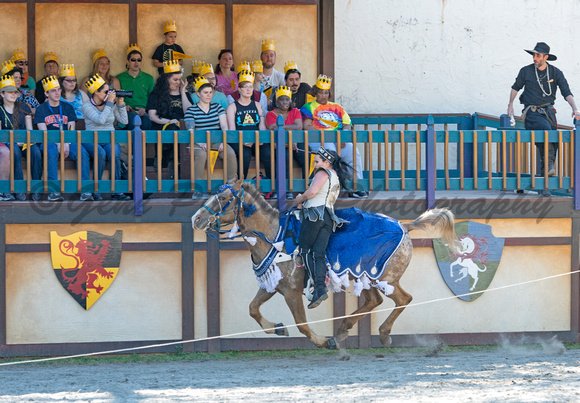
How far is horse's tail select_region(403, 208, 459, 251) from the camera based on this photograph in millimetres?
9086

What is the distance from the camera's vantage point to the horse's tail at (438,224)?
9086 mm

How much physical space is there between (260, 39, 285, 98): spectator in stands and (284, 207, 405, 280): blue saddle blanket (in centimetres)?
408

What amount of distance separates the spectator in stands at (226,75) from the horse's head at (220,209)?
3.96 metres

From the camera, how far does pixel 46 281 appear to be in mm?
9961

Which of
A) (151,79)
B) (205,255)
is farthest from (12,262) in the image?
(151,79)

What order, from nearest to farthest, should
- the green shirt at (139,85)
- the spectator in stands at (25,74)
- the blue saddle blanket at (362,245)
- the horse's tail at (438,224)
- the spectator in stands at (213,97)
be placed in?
1. the blue saddle blanket at (362,245)
2. the horse's tail at (438,224)
3. the spectator in stands at (213,97)
4. the spectator in stands at (25,74)
5. the green shirt at (139,85)

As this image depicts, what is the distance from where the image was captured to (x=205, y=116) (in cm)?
1063

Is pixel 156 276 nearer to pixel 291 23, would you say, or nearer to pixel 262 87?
pixel 262 87

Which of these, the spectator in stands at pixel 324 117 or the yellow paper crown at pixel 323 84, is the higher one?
the yellow paper crown at pixel 323 84

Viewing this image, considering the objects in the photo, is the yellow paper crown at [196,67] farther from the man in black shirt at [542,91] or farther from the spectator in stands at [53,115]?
the man in black shirt at [542,91]

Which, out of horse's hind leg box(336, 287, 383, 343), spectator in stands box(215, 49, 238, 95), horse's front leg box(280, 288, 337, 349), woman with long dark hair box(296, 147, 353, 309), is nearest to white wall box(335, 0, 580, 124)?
spectator in stands box(215, 49, 238, 95)

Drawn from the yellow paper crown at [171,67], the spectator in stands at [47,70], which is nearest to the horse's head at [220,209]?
the yellow paper crown at [171,67]

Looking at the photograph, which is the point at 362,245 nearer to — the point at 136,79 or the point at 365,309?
the point at 365,309

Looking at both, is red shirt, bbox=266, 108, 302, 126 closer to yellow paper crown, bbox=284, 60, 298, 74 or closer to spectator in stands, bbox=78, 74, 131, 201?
yellow paper crown, bbox=284, 60, 298, 74
